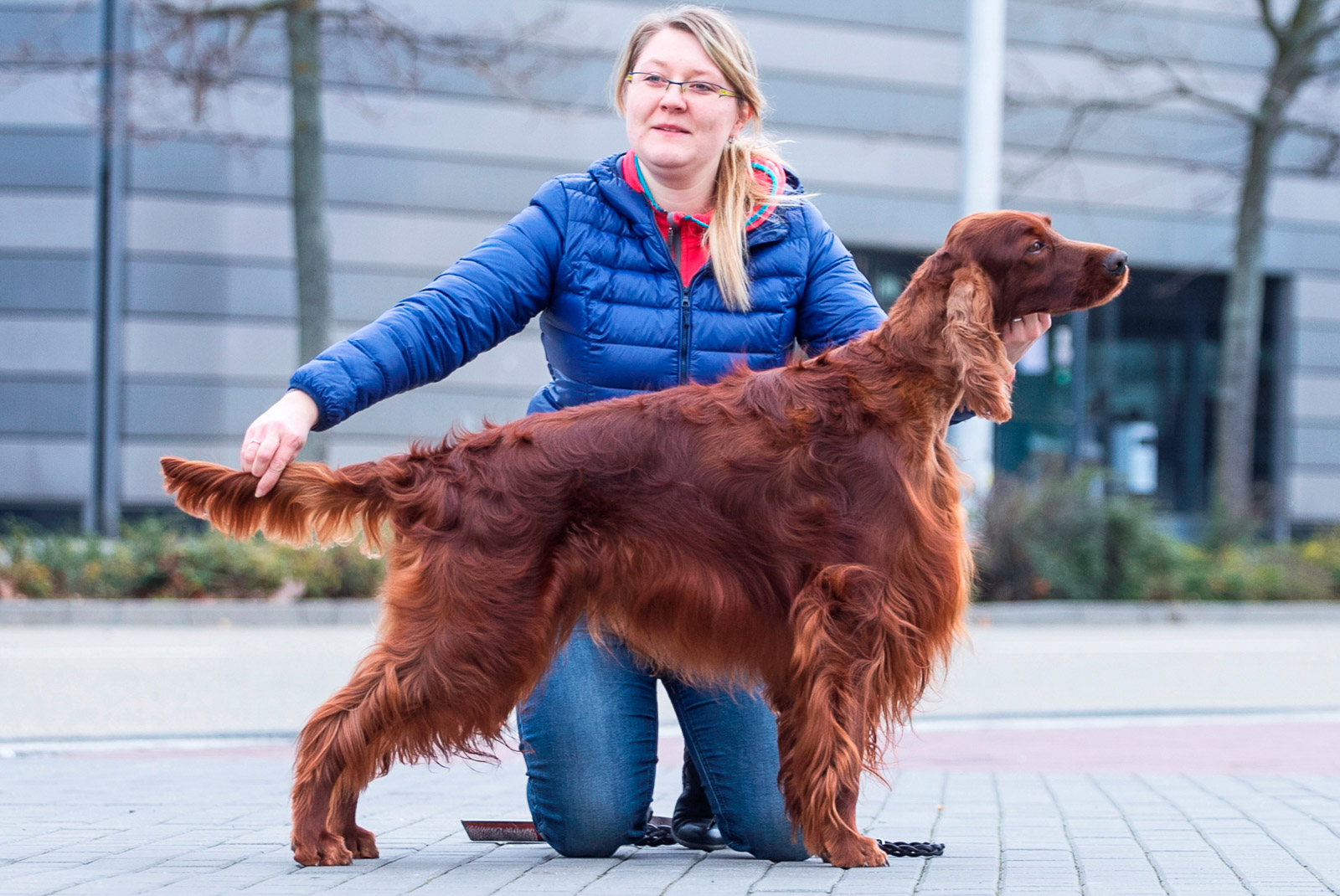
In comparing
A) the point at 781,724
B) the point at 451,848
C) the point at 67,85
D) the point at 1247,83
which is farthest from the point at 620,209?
the point at 1247,83

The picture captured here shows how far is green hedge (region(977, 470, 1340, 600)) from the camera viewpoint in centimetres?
1224

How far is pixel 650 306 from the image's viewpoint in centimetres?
377

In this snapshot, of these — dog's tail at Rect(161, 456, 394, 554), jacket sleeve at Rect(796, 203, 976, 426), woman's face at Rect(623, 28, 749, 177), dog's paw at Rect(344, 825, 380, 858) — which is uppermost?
woman's face at Rect(623, 28, 749, 177)

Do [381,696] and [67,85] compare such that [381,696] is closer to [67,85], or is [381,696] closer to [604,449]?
[604,449]

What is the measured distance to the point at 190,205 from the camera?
16250 millimetres

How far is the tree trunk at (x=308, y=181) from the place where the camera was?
13148 millimetres

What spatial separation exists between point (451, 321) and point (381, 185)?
13.8 meters

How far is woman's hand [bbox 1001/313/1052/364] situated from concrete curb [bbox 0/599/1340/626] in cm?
744

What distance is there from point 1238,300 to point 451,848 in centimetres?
1388

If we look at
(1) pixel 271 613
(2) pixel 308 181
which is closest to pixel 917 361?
(1) pixel 271 613

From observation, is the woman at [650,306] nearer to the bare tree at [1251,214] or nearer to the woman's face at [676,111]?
the woman's face at [676,111]

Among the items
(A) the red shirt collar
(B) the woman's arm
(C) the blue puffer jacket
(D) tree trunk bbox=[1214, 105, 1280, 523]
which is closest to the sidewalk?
(B) the woman's arm

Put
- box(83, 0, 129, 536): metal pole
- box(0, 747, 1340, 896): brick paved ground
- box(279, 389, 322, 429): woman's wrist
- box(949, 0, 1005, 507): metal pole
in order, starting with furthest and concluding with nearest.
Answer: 1. box(83, 0, 129, 536): metal pole
2. box(949, 0, 1005, 507): metal pole
3. box(279, 389, 322, 429): woman's wrist
4. box(0, 747, 1340, 896): brick paved ground

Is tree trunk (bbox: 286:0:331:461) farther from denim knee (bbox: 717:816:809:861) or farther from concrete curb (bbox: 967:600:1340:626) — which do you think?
denim knee (bbox: 717:816:809:861)
